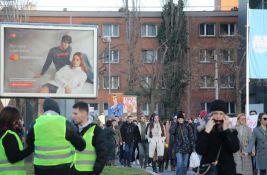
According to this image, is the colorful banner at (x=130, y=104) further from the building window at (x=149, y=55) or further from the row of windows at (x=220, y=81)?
the building window at (x=149, y=55)

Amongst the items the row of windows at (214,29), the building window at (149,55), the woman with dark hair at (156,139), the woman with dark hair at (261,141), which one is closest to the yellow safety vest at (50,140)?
the woman with dark hair at (261,141)

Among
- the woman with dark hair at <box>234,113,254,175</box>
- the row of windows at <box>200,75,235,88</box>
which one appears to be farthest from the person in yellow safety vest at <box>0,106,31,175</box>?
the row of windows at <box>200,75,235,88</box>

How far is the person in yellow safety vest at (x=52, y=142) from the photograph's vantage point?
388 inches

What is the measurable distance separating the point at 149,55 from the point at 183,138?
58769mm

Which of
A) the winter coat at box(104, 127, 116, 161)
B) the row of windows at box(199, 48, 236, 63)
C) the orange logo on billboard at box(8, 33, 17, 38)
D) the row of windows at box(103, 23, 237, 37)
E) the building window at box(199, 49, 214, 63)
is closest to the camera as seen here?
the winter coat at box(104, 127, 116, 161)

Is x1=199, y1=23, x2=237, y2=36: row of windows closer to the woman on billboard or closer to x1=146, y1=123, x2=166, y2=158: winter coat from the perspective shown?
the woman on billboard

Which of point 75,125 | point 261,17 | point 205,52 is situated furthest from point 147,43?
point 75,125

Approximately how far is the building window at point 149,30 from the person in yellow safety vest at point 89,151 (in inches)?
2663

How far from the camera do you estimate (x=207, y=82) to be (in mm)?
75062

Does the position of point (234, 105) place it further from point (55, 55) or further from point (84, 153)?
point (84, 153)

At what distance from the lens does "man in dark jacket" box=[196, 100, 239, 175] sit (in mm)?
9688

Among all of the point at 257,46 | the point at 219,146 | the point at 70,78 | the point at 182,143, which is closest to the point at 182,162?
the point at 182,143

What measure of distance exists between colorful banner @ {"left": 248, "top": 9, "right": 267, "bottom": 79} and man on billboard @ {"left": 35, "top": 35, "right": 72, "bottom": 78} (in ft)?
20.7

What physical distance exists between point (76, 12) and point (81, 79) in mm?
49755
